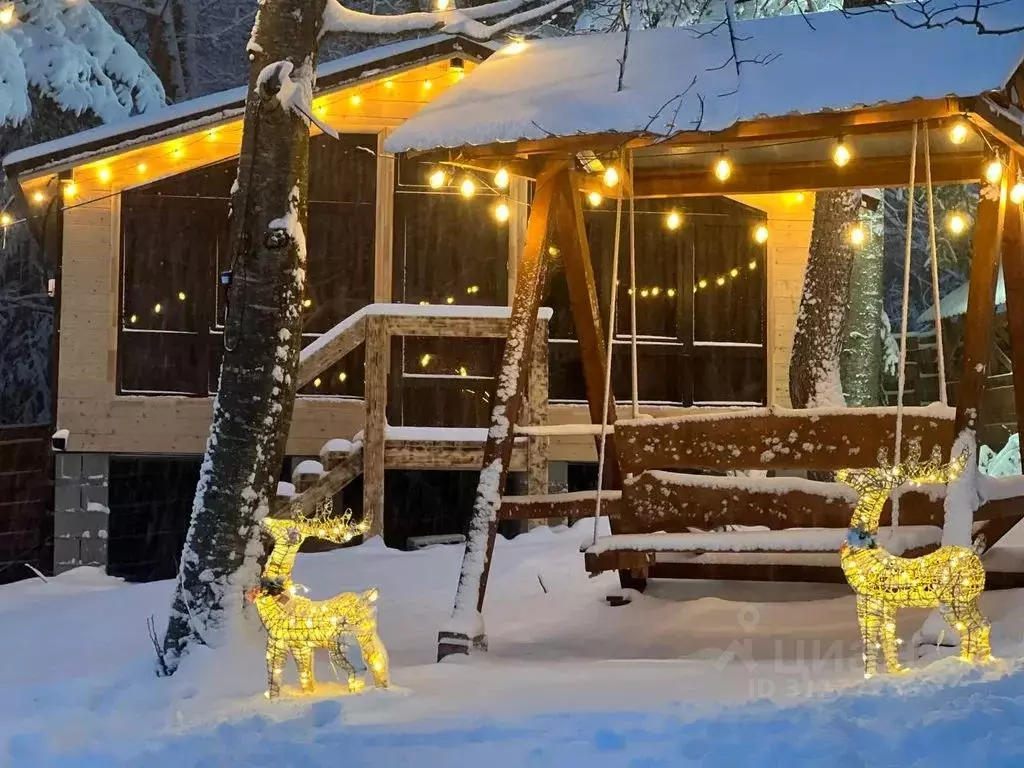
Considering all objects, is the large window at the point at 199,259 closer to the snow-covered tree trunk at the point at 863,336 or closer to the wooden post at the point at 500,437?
the snow-covered tree trunk at the point at 863,336

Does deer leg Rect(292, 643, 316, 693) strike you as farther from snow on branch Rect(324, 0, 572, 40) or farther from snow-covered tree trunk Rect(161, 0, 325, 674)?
snow on branch Rect(324, 0, 572, 40)

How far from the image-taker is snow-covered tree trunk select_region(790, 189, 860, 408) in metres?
10.1

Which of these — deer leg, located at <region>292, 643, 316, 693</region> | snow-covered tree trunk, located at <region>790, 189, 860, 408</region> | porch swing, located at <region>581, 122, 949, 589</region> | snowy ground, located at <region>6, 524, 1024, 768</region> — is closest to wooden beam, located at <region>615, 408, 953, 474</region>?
porch swing, located at <region>581, 122, 949, 589</region>

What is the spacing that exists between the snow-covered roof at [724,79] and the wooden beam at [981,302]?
3.18ft

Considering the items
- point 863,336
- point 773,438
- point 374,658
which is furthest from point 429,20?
point 863,336

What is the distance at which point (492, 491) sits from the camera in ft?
22.7

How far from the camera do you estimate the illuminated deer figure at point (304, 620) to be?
510cm

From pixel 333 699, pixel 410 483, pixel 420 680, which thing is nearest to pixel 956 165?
pixel 420 680

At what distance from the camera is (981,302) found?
21.7 feet

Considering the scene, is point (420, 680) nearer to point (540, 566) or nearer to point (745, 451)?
point (745, 451)

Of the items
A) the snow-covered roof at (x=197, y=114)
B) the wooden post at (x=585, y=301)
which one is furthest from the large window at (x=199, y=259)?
the wooden post at (x=585, y=301)

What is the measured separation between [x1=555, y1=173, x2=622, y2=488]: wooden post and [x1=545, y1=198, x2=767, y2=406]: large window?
248 inches

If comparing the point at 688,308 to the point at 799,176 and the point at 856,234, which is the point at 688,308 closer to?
the point at 856,234

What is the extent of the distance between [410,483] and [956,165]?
9.99m
